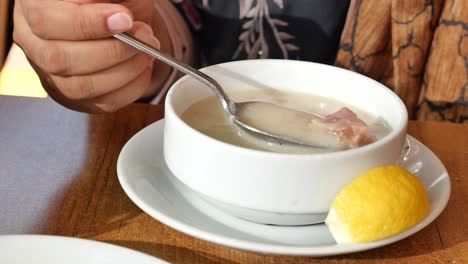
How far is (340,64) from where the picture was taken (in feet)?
3.79

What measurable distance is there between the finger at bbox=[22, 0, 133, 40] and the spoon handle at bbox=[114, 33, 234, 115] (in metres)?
0.02

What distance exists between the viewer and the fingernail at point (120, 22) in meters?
0.67

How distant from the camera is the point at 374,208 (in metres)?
0.53

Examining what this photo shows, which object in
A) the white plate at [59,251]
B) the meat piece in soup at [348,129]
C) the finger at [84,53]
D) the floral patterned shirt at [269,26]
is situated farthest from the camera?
the floral patterned shirt at [269,26]

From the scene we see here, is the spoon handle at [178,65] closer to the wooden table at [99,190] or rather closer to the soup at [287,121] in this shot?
the soup at [287,121]

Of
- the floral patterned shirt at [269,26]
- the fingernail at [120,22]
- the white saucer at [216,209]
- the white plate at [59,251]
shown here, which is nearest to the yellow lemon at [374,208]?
the white saucer at [216,209]

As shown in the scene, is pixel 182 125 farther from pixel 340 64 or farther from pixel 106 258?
pixel 340 64

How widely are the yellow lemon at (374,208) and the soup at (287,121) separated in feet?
0.20

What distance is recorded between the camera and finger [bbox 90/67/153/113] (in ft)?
2.56

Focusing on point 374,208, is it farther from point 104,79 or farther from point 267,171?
point 104,79

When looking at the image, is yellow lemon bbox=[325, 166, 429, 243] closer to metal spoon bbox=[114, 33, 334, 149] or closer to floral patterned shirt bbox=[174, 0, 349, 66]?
metal spoon bbox=[114, 33, 334, 149]

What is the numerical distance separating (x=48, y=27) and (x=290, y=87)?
279 mm

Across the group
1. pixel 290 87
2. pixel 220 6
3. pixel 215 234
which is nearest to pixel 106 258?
pixel 215 234

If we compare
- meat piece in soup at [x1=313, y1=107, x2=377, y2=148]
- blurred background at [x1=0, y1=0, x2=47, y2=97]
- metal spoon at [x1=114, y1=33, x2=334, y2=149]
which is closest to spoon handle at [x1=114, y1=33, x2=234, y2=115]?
metal spoon at [x1=114, y1=33, x2=334, y2=149]
